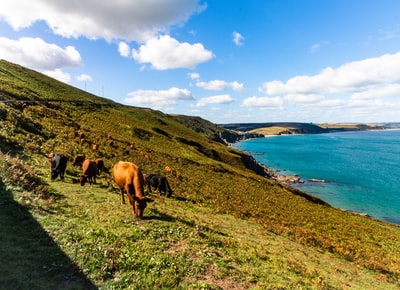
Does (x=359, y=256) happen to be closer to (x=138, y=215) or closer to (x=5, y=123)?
(x=138, y=215)

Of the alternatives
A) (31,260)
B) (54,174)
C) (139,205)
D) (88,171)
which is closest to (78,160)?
(88,171)

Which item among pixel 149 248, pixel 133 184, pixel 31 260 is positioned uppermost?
pixel 133 184

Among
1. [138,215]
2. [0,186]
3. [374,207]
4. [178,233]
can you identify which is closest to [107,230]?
[138,215]

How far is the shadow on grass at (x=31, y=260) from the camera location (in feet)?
26.3

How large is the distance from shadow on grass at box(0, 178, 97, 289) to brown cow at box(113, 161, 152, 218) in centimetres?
461

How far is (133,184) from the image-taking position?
15039mm

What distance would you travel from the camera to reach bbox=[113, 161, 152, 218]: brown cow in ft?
46.2

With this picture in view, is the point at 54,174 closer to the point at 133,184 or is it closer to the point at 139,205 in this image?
the point at 133,184

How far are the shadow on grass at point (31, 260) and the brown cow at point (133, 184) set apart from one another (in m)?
4.61

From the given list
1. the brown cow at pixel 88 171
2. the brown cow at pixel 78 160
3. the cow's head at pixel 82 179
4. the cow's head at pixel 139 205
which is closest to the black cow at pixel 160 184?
the brown cow at pixel 88 171

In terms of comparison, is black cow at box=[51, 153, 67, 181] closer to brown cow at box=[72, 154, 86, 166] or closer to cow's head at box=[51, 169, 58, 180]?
cow's head at box=[51, 169, 58, 180]

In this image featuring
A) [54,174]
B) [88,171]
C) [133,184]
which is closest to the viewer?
[133,184]

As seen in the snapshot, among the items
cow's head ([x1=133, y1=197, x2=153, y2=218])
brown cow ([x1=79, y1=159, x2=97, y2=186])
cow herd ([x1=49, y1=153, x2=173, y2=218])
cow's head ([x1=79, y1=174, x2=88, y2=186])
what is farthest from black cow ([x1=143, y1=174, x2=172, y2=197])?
cow's head ([x1=133, y1=197, x2=153, y2=218])

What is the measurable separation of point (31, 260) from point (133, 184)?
21.9ft
